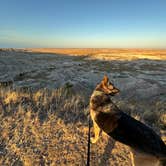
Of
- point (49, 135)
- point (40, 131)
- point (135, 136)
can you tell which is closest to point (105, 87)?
point (49, 135)

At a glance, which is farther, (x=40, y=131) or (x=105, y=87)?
(x=40, y=131)

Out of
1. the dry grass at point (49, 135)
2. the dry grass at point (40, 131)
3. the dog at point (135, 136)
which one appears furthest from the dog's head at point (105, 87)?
the dog at point (135, 136)

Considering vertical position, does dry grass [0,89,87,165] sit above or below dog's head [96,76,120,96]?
below

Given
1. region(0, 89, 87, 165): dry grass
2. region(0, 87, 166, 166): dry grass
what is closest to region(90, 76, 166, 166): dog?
region(0, 87, 166, 166): dry grass

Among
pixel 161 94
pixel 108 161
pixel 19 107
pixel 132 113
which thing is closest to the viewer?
pixel 108 161

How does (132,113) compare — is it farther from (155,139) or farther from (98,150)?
(155,139)

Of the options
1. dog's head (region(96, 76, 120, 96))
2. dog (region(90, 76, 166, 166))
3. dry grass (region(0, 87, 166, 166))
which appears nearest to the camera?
dog (region(90, 76, 166, 166))

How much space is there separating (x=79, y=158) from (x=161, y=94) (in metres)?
8.53

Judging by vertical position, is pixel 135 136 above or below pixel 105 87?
below

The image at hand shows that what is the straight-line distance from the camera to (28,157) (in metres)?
3.91

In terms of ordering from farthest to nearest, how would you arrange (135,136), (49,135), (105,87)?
(49,135) → (105,87) → (135,136)

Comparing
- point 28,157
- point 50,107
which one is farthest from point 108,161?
point 50,107

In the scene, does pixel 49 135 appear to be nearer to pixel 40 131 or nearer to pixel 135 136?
pixel 40 131

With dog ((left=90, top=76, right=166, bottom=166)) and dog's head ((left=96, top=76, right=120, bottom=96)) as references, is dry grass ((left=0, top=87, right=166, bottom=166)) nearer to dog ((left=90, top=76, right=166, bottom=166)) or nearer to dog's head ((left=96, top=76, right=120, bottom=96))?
dog's head ((left=96, top=76, right=120, bottom=96))
